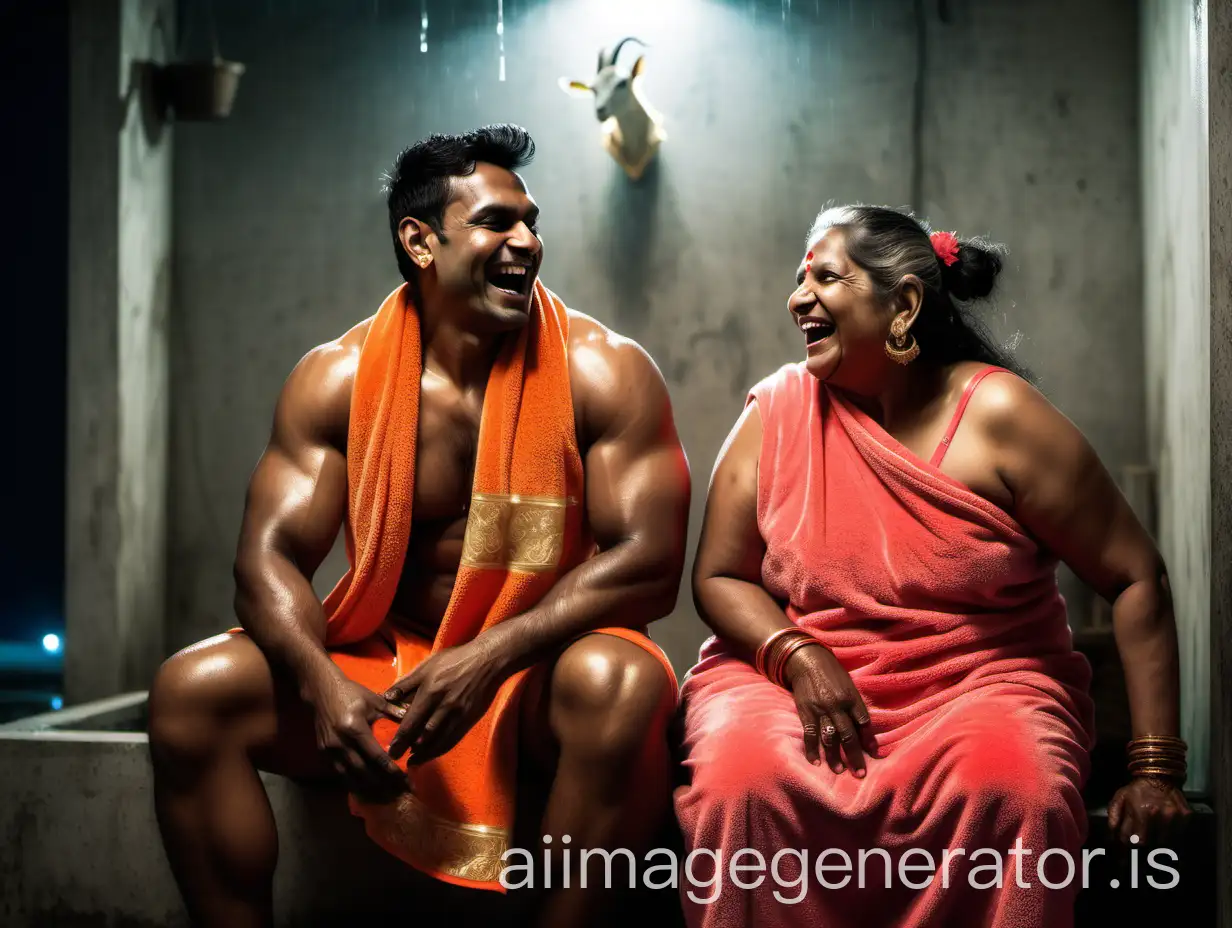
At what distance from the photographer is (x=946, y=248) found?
8.54 ft

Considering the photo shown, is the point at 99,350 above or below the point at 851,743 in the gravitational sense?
above

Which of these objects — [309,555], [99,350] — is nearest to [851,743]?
[309,555]

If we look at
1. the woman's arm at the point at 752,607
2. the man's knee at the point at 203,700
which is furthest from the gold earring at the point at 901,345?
the man's knee at the point at 203,700

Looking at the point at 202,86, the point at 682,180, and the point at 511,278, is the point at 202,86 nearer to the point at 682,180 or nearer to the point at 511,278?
the point at 682,180

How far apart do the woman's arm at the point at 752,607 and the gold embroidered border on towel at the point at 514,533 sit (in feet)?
1.03

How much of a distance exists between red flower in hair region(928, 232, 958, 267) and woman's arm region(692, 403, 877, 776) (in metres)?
0.49

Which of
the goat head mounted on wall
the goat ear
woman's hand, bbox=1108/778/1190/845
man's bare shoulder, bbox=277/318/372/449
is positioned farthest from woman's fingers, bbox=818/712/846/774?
the goat ear

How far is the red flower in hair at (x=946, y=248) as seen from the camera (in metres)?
2.60

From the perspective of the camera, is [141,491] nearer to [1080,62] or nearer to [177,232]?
[177,232]

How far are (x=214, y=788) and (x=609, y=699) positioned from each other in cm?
77

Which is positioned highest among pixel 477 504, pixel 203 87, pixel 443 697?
pixel 203 87

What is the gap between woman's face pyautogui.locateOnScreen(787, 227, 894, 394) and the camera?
2.54 meters

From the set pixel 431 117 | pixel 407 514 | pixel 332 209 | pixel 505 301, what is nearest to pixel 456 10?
pixel 431 117

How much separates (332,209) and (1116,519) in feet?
9.10
